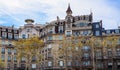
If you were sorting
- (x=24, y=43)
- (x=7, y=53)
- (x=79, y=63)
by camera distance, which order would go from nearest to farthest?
(x=24, y=43)
(x=79, y=63)
(x=7, y=53)

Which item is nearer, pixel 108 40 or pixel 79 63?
pixel 108 40

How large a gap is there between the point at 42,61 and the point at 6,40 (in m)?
16.7

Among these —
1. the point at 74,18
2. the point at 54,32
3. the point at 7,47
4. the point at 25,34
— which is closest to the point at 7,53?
the point at 7,47

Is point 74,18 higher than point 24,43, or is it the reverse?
point 74,18

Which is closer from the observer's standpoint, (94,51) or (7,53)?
(94,51)

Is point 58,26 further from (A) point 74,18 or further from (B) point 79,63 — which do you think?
(B) point 79,63

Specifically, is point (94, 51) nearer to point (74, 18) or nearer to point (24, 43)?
point (74, 18)

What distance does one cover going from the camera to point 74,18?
103m

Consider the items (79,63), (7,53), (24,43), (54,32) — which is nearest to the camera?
(24,43)

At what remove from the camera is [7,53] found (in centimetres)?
10812

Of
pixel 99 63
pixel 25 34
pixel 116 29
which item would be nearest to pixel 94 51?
pixel 99 63

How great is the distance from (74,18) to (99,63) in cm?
1906

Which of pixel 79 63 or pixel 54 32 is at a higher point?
pixel 54 32

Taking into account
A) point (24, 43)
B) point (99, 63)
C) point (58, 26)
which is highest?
point (58, 26)
